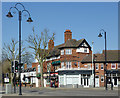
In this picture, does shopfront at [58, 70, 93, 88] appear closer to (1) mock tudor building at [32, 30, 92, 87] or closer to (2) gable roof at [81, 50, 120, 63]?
(1) mock tudor building at [32, 30, 92, 87]

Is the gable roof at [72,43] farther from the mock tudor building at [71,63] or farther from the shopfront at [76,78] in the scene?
the shopfront at [76,78]

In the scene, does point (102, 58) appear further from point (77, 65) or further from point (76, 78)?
point (76, 78)

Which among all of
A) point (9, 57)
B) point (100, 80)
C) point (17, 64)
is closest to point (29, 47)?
point (9, 57)

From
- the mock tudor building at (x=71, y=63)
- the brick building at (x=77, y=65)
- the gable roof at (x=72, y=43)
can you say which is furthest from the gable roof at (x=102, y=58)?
the gable roof at (x=72, y=43)

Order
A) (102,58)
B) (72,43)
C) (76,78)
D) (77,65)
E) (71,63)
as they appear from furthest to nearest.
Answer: (72,43)
(102,58)
(77,65)
(71,63)
(76,78)

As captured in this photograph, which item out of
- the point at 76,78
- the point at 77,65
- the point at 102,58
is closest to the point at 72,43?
the point at 77,65

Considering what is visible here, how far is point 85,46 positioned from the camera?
68.5 m

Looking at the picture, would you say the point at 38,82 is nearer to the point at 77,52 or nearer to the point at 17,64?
the point at 77,52

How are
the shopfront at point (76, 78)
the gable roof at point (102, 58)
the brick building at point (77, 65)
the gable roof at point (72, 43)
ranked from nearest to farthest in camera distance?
1. the shopfront at point (76, 78)
2. the brick building at point (77, 65)
3. the gable roof at point (102, 58)
4. the gable roof at point (72, 43)

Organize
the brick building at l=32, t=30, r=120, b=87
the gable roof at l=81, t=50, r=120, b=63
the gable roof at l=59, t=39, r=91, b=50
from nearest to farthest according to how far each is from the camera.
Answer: the brick building at l=32, t=30, r=120, b=87, the gable roof at l=81, t=50, r=120, b=63, the gable roof at l=59, t=39, r=91, b=50

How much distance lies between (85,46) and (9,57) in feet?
61.4

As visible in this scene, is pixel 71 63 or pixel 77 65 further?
pixel 77 65

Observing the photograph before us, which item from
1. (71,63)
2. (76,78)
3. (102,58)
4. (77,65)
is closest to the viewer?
(76,78)

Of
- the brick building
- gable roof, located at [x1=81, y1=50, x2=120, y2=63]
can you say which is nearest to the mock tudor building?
the brick building
